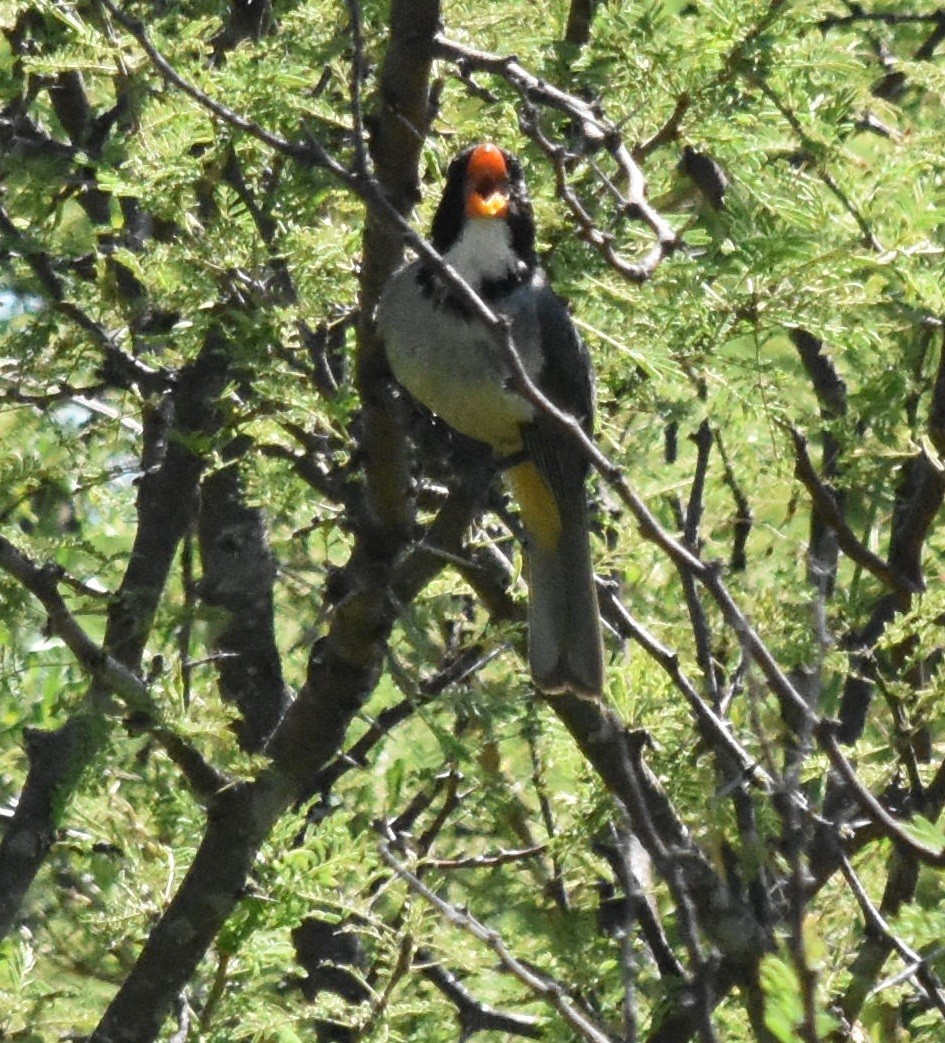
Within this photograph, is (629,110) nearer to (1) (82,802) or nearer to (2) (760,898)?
(2) (760,898)

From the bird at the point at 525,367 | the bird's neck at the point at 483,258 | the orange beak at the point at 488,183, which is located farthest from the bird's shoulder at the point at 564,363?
the orange beak at the point at 488,183

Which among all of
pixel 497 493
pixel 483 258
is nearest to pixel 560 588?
pixel 497 493

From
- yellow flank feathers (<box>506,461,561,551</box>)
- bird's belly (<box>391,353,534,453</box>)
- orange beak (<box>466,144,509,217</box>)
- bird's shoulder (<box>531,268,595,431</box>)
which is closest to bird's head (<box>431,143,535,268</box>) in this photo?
orange beak (<box>466,144,509,217</box>)

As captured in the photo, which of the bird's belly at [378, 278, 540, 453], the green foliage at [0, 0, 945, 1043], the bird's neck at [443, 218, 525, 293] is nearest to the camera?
the green foliage at [0, 0, 945, 1043]

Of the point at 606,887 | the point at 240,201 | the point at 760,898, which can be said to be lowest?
the point at 760,898

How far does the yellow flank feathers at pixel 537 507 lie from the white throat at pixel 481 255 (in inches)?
19.4

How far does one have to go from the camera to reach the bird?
4344 millimetres

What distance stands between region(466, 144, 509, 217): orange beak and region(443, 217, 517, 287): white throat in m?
0.12

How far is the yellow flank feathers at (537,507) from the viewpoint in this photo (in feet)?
15.1

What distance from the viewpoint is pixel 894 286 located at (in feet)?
14.9

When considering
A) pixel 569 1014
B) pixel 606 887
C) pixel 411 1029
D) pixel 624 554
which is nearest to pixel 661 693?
pixel 624 554

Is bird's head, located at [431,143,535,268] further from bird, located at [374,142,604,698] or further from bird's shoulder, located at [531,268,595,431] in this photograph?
bird's shoulder, located at [531,268,595,431]

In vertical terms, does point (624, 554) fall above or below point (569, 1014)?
above

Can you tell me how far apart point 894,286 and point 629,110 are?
0.92 metres
